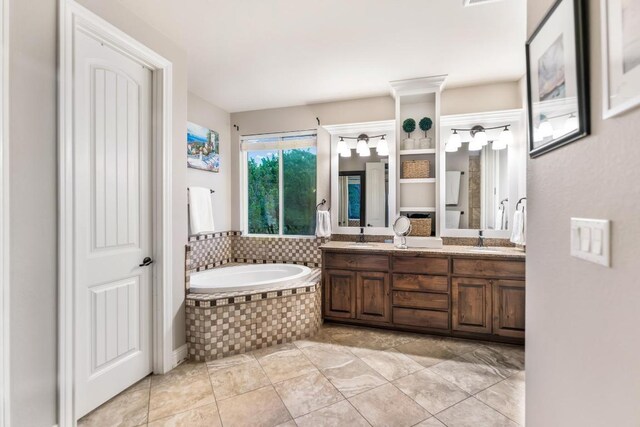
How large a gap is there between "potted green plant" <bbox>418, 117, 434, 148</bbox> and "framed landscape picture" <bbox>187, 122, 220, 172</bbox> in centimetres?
253

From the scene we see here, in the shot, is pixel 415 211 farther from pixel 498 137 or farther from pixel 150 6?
pixel 150 6

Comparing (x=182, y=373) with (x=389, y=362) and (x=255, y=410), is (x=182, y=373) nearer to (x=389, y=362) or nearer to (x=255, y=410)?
(x=255, y=410)

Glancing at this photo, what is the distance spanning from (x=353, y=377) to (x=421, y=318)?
1.07m

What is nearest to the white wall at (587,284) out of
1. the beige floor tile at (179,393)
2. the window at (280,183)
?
the beige floor tile at (179,393)

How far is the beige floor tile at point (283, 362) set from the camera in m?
2.24

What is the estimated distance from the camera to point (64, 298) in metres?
1.61

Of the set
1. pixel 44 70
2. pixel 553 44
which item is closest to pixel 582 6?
pixel 553 44

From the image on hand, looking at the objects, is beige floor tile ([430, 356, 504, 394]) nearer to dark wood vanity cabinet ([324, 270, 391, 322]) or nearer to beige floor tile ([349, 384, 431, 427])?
beige floor tile ([349, 384, 431, 427])

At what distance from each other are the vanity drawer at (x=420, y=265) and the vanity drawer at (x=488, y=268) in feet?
0.35

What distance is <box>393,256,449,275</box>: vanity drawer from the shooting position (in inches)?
114

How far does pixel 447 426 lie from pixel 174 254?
86.1 inches
